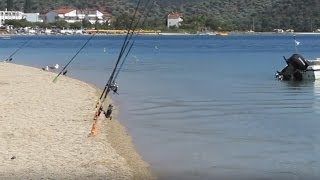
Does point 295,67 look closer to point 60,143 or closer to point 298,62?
point 298,62

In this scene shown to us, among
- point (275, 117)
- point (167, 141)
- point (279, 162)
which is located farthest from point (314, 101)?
point (279, 162)

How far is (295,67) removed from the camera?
126 feet

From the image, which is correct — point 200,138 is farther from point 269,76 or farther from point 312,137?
point 269,76

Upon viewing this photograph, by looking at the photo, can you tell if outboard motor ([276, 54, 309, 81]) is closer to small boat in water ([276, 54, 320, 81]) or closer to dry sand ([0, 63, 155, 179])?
small boat in water ([276, 54, 320, 81])

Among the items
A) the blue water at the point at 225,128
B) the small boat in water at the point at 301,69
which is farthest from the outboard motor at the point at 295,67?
the blue water at the point at 225,128

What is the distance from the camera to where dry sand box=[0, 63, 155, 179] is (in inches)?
481

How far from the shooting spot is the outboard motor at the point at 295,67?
37781mm

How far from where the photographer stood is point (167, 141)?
55.6 ft

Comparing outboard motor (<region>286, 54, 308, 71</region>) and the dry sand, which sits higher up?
outboard motor (<region>286, 54, 308, 71</region>)

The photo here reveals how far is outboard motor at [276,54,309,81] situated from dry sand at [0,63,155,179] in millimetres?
16003

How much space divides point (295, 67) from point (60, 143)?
83.2 ft

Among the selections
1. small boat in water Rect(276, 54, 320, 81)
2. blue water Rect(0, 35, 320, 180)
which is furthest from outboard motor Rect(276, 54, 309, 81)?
blue water Rect(0, 35, 320, 180)

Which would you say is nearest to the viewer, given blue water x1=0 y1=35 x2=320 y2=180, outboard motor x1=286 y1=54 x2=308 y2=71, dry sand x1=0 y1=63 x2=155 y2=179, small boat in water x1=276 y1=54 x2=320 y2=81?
dry sand x1=0 y1=63 x2=155 y2=179

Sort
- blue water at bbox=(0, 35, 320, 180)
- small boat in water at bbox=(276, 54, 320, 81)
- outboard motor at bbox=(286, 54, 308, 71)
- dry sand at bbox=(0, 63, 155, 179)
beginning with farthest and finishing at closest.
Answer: outboard motor at bbox=(286, 54, 308, 71)
small boat in water at bbox=(276, 54, 320, 81)
blue water at bbox=(0, 35, 320, 180)
dry sand at bbox=(0, 63, 155, 179)
